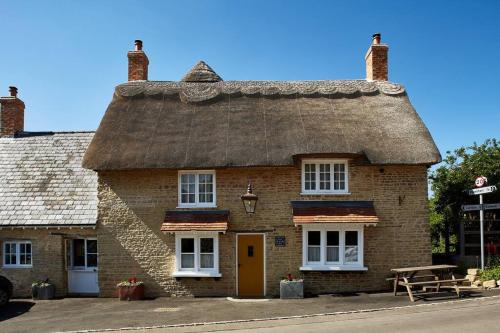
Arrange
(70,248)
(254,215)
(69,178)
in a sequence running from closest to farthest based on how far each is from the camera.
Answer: (254,215), (70,248), (69,178)

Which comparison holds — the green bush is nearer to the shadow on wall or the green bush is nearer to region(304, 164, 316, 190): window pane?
region(304, 164, 316, 190): window pane

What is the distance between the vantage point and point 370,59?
59.1ft

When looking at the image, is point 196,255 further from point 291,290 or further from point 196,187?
point 291,290

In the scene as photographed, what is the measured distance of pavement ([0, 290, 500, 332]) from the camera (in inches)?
420

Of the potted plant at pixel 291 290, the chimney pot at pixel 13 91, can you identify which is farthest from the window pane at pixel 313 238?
the chimney pot at pixel 13 91

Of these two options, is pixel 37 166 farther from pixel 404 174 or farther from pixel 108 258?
pixel 404 174

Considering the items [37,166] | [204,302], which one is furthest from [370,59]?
[37,166]

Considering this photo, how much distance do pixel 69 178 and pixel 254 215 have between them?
7.60 meters

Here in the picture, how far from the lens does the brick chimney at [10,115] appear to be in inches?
738

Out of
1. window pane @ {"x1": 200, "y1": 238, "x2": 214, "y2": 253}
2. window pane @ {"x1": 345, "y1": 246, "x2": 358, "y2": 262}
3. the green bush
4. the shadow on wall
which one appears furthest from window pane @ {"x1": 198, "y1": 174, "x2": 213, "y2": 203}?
the green bush

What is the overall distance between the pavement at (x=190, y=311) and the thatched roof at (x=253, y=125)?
14.5 ft

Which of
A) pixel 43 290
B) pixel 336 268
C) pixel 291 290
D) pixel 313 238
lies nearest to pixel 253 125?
pixel 313 238

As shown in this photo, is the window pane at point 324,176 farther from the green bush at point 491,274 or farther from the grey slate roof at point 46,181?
the grey slate roof at point 46,181

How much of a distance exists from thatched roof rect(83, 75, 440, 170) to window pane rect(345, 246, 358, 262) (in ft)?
9.91
